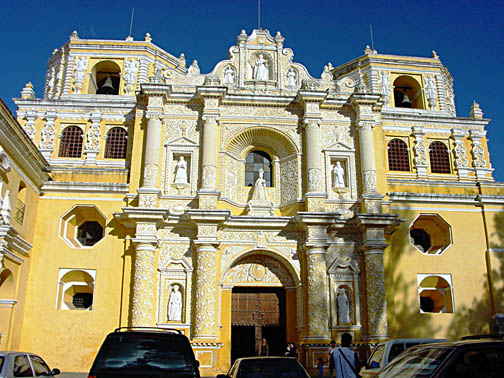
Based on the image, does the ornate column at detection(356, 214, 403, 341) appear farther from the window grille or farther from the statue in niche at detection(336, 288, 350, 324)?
the window grille

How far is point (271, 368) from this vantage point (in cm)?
822

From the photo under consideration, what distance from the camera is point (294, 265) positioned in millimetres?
18906

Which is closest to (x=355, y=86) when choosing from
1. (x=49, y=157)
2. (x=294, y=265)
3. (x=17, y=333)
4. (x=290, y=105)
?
(x=290, y=105)

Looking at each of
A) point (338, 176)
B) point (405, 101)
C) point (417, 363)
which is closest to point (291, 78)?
point (338, 176)

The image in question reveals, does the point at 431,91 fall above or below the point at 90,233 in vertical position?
above

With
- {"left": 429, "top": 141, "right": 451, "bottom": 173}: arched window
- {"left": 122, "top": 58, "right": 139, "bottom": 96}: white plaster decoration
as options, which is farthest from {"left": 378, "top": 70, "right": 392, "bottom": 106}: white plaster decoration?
{"left": 122, "top": 58, "right": 139, "bottom": 96}: white plaster decoration

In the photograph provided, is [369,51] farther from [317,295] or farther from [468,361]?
[468,361]

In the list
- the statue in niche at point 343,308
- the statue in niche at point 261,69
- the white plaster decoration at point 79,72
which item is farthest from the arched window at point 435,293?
the white plaster decoration at point 79,72

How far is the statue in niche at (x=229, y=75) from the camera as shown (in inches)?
832

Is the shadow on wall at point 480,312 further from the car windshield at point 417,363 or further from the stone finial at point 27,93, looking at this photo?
the stone finial at point 27,93

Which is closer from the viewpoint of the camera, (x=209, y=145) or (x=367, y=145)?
(x=209, y=145)

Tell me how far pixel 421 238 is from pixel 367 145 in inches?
179

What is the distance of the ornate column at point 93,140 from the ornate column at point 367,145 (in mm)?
10209

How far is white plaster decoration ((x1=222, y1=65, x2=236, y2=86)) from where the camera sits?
21125 millimetres
